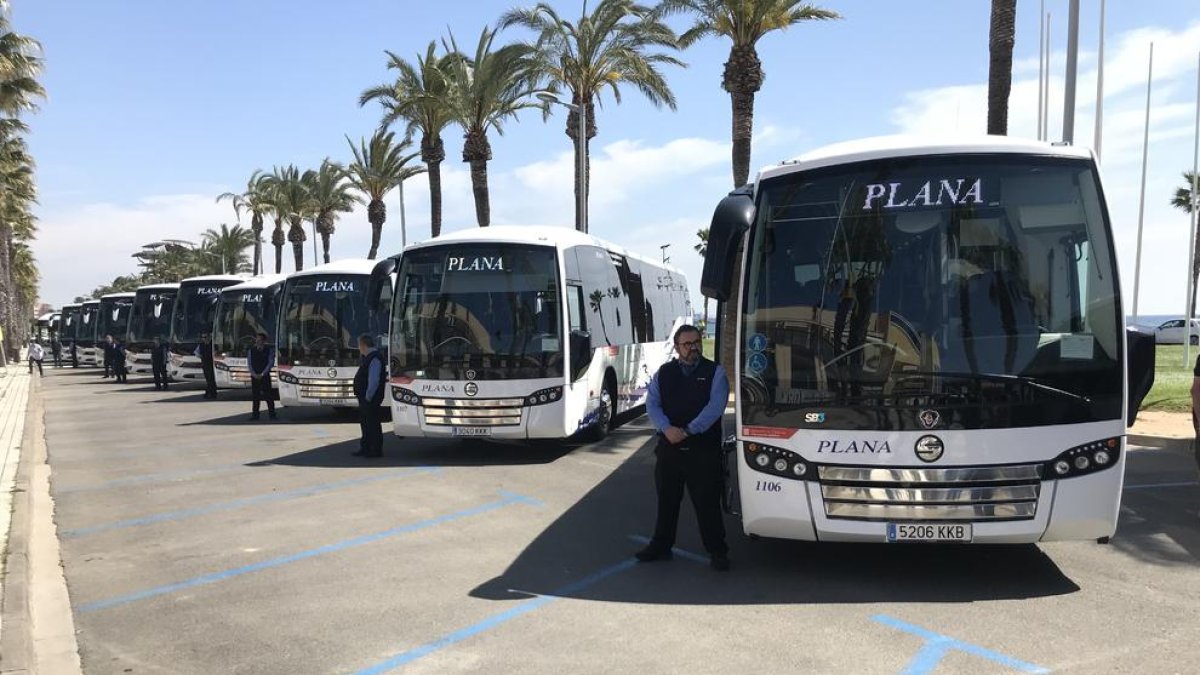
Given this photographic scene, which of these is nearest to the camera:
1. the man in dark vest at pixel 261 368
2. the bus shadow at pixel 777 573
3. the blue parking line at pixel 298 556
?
the bus shadow at pixel 777 573

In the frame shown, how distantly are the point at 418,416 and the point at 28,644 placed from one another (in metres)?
7.23

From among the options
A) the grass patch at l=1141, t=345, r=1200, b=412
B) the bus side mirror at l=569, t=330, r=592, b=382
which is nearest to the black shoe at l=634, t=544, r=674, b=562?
the bus side mirror at l=569, t=330, r=592, b=382

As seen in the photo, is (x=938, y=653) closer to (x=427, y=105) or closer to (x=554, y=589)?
(x=554, y=589)

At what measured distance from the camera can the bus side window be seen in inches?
503

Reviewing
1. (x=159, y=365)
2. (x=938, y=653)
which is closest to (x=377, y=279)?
(x=938, y=653)

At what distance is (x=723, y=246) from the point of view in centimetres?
651

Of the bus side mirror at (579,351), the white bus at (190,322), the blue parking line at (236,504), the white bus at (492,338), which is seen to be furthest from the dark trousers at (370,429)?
the white bus at (190,322)

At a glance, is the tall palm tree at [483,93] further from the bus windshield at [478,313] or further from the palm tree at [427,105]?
the bus windshield at [478,313]

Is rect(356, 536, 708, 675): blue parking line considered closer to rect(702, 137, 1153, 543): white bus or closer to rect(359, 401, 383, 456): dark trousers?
rect(702, 137, 1153, 543): white bus

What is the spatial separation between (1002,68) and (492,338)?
10.7 metres

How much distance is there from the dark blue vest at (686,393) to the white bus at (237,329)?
1879cm

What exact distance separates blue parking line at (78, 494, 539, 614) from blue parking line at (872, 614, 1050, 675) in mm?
4481

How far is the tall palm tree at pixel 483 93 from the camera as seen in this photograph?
27875 millimetres

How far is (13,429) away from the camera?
1772cm
